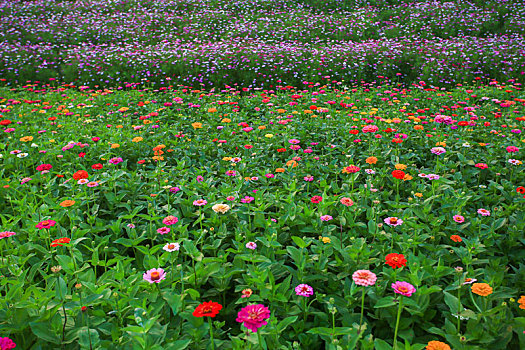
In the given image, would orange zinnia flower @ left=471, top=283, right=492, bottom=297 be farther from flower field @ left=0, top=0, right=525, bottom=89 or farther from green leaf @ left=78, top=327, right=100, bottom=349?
flower field @ left=0, top=0, right=525, bottom=89

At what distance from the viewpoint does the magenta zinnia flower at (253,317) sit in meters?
1.13

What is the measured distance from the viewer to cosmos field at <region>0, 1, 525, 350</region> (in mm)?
1521

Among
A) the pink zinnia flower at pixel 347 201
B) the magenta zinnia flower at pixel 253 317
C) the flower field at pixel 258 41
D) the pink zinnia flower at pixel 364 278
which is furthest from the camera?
the flower field at pixel 258 41

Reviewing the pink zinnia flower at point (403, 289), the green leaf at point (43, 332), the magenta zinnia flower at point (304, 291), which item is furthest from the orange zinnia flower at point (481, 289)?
the green leaf at point (43, 332)

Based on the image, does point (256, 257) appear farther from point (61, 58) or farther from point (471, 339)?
point (61, 58)

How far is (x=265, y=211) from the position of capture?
105 inches

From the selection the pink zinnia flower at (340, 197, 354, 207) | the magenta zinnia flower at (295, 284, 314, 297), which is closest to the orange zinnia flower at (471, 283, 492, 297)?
the magenta zinnia flower at (295, 284, 314, 297)

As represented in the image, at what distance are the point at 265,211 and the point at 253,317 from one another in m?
1.52

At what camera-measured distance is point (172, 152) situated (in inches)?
149

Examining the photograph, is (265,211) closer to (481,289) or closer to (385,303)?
(385,303)

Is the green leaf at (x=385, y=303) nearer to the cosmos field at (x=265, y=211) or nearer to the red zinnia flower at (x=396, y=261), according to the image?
the cosmos field at (x=265, y=211)

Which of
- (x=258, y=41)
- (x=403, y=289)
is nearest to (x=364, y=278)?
(x=403, y=289)

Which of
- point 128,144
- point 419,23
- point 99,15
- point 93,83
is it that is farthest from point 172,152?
point 99,15

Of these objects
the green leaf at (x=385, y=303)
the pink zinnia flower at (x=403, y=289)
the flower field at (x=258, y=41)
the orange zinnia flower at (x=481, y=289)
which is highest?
the pink zinnia flower at (x=403, y=289)
